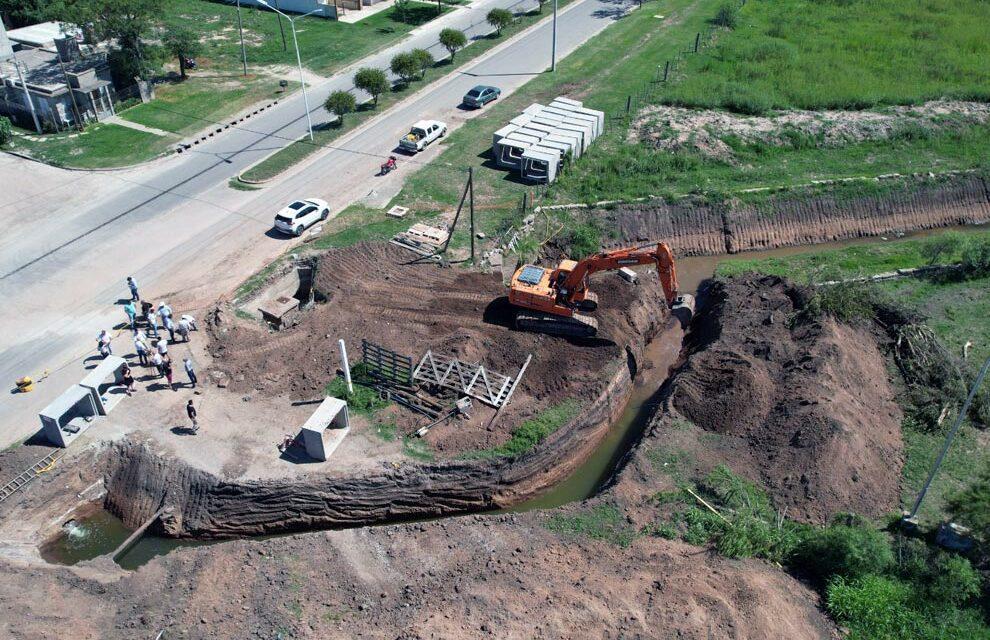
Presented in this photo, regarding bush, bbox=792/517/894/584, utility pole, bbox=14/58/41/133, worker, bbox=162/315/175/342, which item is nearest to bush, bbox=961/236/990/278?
bush, bbox=792/517/894/584

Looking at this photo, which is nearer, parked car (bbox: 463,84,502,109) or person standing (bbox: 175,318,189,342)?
person standing (bbox: 175,318,189,342)

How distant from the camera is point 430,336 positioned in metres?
30.6

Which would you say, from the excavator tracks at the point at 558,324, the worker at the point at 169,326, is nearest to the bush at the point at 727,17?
the excavator tracks at the point at 558,324

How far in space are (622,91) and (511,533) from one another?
36.3m

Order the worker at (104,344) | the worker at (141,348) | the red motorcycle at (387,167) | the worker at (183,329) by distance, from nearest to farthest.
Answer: the worker at (141,348), the worker at (104,344), the worker at (183,329), the red motorcycle at (387,167)

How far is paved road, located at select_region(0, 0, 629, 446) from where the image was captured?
30.7 m

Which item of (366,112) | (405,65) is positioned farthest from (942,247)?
(405,65)

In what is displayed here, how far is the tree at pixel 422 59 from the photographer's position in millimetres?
51697

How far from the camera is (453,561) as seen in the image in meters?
22.9

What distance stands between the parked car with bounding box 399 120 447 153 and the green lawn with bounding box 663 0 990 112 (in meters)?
15.5

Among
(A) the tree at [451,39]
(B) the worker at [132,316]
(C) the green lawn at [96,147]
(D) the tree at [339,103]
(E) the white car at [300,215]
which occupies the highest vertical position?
(A) the tree at [451,39]

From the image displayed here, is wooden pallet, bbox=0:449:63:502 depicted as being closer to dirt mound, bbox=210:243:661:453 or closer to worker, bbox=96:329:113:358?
worker, bbox=96:329:113:358

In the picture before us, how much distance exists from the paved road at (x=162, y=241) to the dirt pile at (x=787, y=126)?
12493mm

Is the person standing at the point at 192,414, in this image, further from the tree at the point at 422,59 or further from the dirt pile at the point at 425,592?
the tree at the point at 422,59
